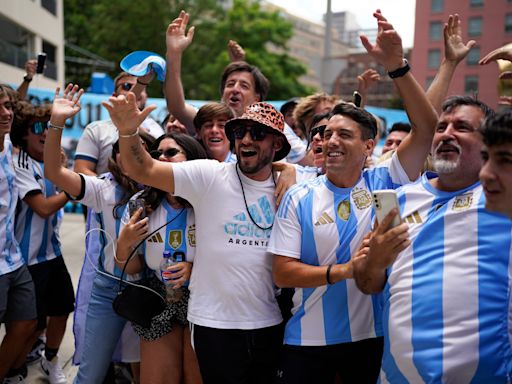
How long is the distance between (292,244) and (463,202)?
80 cm

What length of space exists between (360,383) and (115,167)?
1995 mm

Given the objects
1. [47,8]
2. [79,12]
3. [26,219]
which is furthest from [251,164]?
[79,12]

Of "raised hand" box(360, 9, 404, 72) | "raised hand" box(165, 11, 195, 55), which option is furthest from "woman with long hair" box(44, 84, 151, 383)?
"raised hand" box(360, 9, 404, 72)

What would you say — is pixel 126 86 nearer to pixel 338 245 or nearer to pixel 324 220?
pixel 324 220

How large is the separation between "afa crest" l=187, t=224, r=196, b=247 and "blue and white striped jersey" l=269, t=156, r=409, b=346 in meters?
0.59

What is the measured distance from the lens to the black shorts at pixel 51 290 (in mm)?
3789

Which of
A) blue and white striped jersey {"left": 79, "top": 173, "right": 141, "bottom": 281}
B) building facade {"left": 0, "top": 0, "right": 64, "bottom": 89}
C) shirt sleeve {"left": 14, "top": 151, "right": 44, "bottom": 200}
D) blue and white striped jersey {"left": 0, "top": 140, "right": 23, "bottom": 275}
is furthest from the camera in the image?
building facade {"left": 0, "top": 0, "right": 64, "bottom": 89}

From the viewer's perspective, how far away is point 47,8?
65.0 ft

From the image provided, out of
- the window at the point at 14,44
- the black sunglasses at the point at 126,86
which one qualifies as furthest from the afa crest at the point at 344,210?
the window at the point at 14,44

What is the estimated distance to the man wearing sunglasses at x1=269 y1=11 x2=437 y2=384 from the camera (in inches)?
90.1

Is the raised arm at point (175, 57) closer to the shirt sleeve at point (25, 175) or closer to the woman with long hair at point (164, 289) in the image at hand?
the woman with long hair at point (164, 289)

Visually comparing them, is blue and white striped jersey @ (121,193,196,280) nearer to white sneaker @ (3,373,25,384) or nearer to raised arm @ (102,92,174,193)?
raised arm @ (102,92,174,193)

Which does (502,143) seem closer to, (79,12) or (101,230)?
(101,230)

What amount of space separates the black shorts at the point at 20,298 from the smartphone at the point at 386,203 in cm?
269
